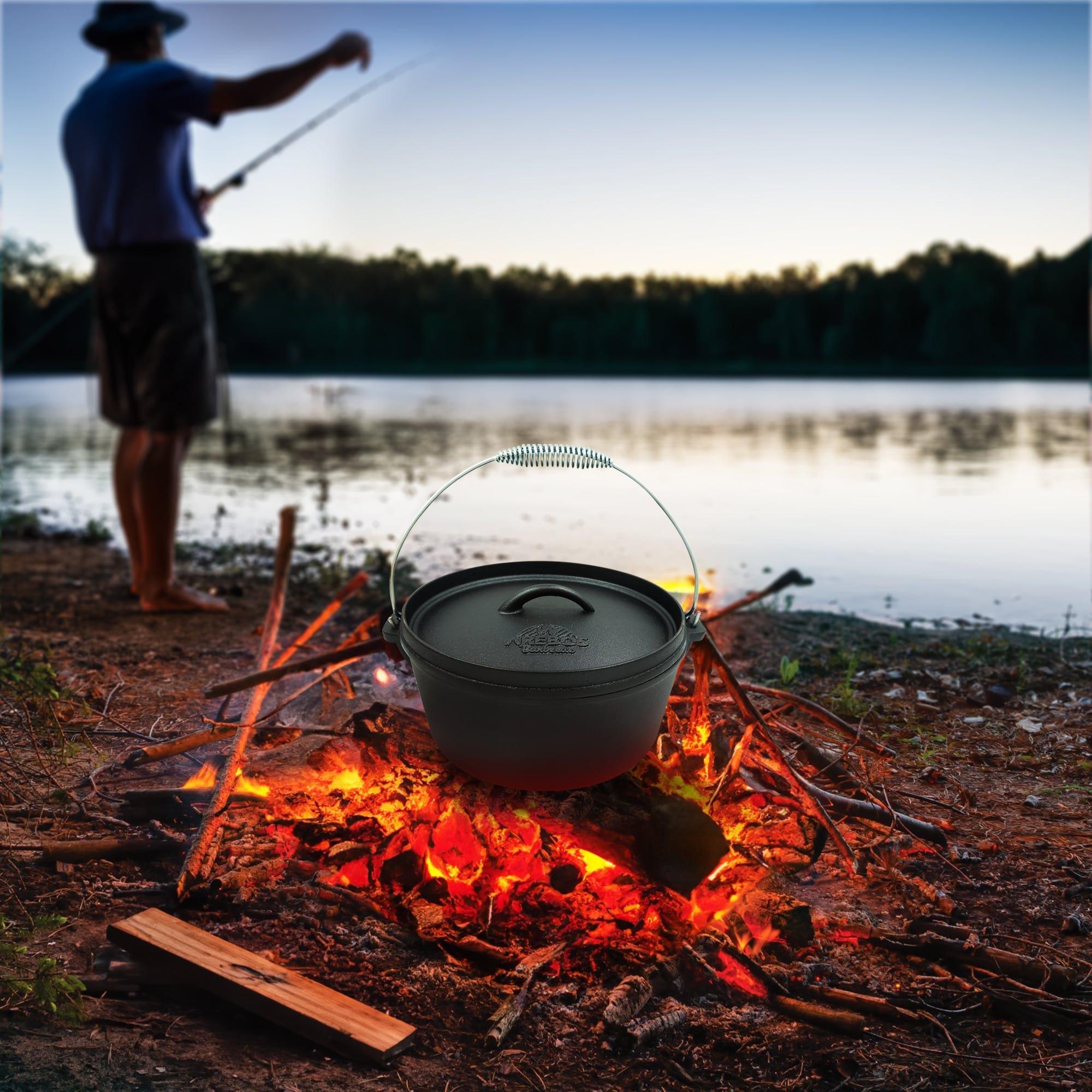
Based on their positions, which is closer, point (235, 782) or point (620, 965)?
point (620, 965)

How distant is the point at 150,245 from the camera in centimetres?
463

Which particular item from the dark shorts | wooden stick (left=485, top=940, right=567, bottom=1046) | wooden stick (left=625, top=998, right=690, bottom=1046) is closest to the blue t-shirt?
the dark shorts

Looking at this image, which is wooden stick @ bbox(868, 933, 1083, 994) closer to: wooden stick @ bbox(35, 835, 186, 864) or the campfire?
the campfire

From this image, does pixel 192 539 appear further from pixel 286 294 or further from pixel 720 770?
pixel 286 294

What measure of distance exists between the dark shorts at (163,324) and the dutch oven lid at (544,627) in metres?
2.56

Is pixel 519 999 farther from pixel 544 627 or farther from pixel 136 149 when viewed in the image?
pixel 136 149

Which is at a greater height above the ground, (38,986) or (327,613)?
(327,613)

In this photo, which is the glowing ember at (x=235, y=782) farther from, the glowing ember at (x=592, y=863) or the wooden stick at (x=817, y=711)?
the wooden stick at (x=817, y=711)

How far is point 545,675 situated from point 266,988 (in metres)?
0.92

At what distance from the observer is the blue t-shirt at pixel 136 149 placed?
14.7 ft

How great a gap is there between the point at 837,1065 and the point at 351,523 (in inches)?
251

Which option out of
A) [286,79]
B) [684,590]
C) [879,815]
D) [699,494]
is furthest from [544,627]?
[699,494]

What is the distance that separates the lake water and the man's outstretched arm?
2.88 m

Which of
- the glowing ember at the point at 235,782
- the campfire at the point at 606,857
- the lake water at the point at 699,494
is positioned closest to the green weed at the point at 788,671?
the campfire at the point at 606,857
